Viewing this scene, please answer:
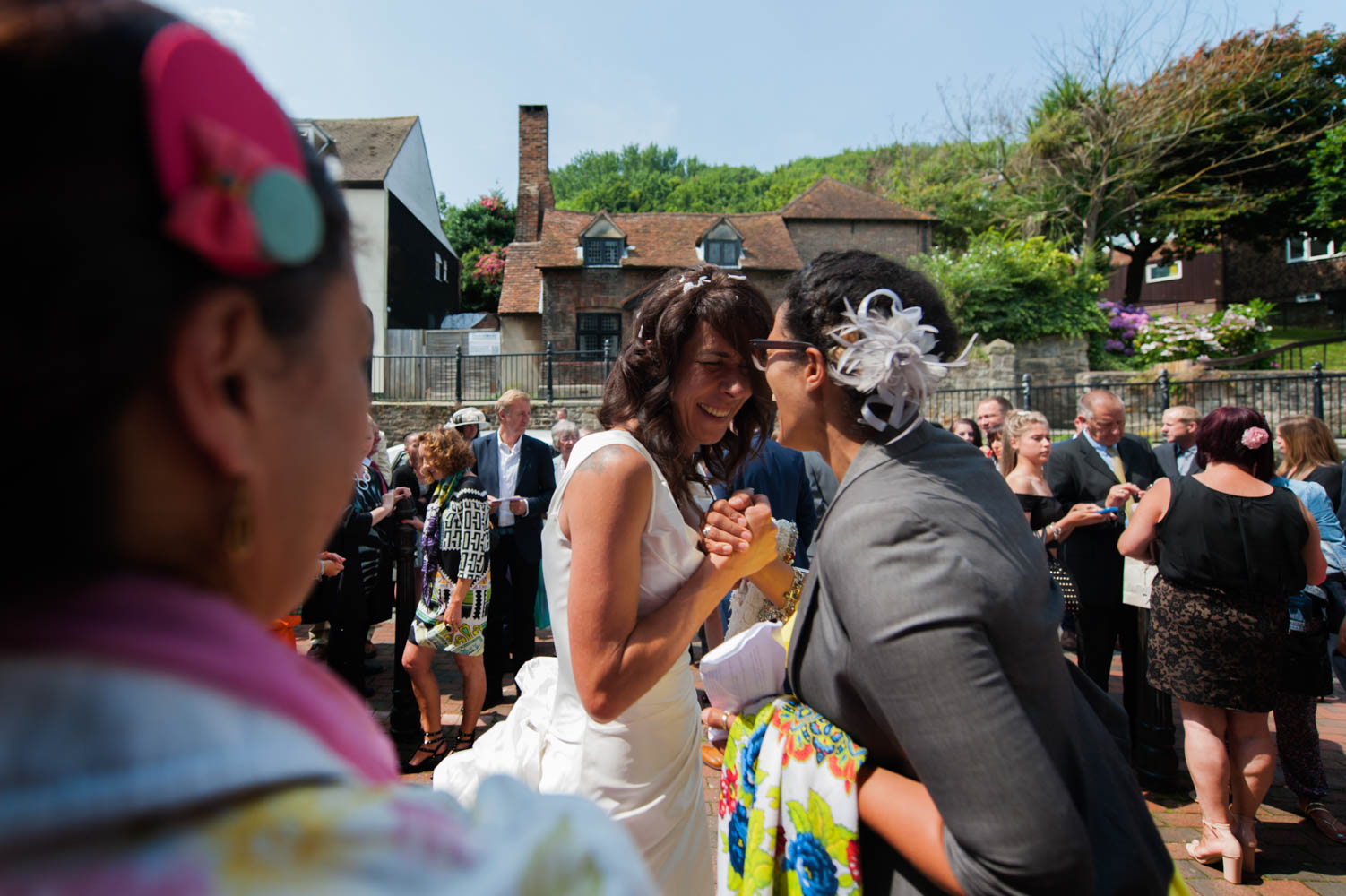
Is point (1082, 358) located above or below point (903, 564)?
above

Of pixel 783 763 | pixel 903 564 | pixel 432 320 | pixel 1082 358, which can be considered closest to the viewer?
pixel 903 564

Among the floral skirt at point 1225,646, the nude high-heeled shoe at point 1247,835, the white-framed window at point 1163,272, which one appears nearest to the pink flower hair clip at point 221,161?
the floral skirt at point 1225,646

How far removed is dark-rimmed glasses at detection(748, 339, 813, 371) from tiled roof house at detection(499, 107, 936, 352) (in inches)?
961

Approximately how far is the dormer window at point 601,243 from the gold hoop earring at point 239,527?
91.6ft

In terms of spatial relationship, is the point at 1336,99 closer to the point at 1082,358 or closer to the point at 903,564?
the point at 1082,358

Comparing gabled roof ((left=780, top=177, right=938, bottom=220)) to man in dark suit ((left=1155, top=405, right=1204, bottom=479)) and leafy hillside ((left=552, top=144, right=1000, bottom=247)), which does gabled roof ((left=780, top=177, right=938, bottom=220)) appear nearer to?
leafy hillside ((left=552, top=144, right=1000, bottom=247))

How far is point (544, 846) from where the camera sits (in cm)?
56

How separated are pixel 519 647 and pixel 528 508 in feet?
4.20

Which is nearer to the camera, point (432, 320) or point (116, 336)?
point (116, 336)

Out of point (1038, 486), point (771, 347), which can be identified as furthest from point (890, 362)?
point (1038, 486)

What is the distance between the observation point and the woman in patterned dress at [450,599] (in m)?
5.34

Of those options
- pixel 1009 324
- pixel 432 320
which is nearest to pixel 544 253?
pixel 432 320

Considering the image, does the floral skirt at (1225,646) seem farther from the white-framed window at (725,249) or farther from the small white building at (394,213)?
the white-framed window at (725,249)

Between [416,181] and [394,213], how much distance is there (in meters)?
3.69
